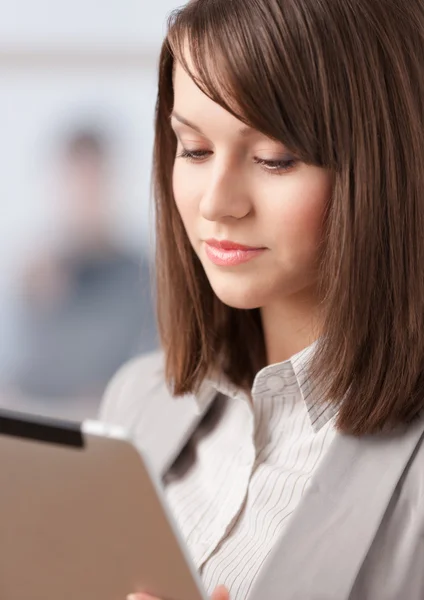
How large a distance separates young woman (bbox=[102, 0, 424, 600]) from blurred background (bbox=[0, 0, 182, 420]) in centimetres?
246

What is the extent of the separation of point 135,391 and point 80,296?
85.3 inches

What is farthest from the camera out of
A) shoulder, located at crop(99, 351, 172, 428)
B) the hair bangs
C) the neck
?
shoulder, located at crop(99, 351, 172, 428)

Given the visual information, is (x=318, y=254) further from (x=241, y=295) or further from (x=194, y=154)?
(x=194, y=154)

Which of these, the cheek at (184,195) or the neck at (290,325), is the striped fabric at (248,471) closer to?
the neck at (290,325)

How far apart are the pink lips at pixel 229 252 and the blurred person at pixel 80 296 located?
243cm

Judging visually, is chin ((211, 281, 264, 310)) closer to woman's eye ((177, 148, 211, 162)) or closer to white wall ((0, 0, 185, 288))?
woman's eye ((177, 148, 211, 162))

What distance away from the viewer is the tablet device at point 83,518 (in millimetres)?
774

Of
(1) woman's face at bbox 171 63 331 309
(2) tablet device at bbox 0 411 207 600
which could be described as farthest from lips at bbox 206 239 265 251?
(2) tablet device at bbox 0 411 207 600

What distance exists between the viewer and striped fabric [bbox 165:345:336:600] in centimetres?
118

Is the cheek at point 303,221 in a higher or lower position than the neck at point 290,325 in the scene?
higher

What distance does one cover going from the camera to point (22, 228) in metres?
3.90

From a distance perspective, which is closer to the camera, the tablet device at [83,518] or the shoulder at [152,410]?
the tablet device at [83,518]

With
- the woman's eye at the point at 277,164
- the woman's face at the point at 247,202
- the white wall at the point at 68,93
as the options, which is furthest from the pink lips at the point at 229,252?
the white wall at the point at 68,93

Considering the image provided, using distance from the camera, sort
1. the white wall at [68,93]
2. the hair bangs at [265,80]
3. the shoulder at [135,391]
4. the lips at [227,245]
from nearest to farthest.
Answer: the hair bangs at [265,80] < the lips at [227,245] < the shoulder at [135,391] < the white wall at [68,93]
